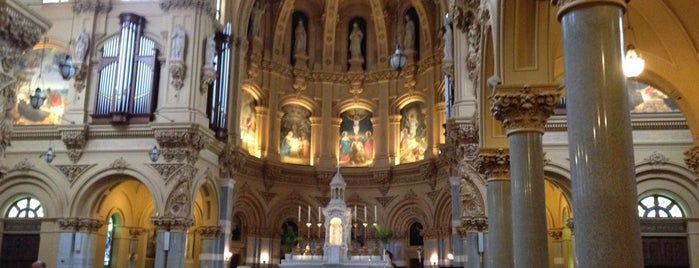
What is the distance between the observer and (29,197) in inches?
1014

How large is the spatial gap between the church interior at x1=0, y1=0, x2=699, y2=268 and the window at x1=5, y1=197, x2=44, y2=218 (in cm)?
6

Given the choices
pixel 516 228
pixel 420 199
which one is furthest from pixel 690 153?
pixel 420 199

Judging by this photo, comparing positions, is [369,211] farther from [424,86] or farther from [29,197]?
[29,197]

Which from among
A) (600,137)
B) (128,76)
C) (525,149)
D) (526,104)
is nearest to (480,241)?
(525,149)

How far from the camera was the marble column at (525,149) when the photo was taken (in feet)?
34.0

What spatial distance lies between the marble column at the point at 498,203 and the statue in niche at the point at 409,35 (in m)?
22.6

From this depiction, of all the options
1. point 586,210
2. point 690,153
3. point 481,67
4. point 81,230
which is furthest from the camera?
point 81,230

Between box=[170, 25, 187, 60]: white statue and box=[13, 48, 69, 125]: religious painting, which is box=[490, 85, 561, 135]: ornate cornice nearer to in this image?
box=[170, 25, 187, 60]: white statue

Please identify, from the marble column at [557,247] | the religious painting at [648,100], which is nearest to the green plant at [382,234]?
the marble column at [557,247]

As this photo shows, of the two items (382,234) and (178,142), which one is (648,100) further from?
(178,142)

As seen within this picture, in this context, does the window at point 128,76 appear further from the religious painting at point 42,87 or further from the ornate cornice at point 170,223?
the ornate cornice at point 170,223

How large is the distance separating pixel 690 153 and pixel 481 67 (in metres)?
5.45

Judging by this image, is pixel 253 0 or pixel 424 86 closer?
pixel 253 0

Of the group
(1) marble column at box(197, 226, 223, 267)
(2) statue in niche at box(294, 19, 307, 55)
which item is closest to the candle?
(1) marble column at box(197, 226, 223, 267)
